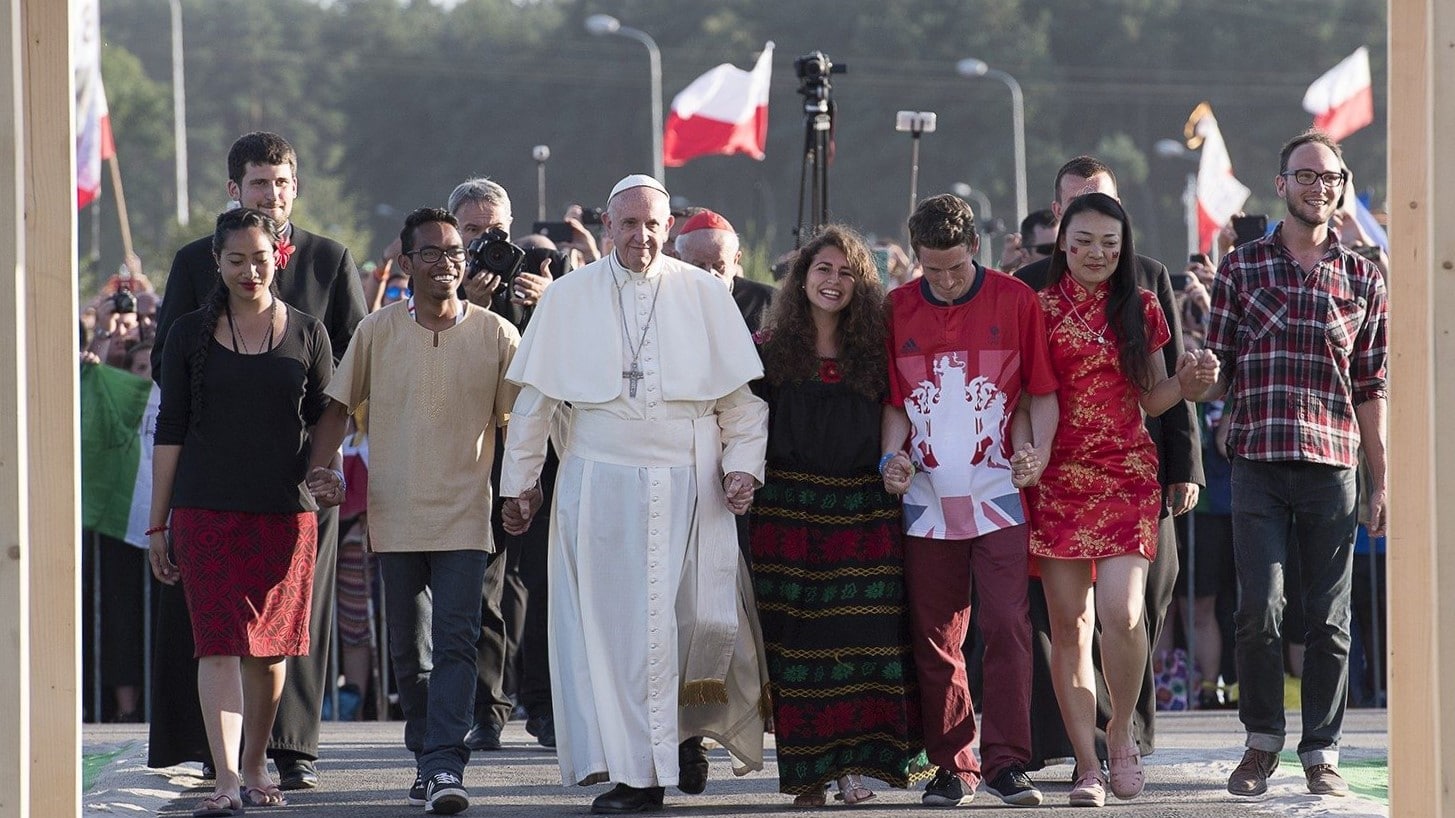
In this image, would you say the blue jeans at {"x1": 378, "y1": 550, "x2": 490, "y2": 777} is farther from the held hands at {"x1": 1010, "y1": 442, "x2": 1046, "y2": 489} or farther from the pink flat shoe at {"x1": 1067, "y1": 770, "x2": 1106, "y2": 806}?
the pink flat shoe at {"x1": 1067, "y1": 770, "x2": 1106, "y2": 806}

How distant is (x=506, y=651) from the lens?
10086 mm

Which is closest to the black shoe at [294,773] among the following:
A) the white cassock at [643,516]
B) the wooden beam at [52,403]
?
the white cassock at [643,516]

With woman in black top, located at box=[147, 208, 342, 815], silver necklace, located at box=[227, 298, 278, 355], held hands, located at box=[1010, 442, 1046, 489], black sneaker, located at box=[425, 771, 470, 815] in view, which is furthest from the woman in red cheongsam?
silver necklace, located at box=[227, 298, 278, 355]

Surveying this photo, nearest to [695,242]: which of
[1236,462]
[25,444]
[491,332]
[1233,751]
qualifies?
[491,332]

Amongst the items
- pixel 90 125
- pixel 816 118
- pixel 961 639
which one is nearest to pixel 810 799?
pixel 961 639

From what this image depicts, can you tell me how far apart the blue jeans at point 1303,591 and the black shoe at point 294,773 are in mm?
3461

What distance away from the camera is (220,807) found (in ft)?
24.6

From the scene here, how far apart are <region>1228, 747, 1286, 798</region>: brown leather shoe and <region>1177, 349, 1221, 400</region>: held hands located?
1.38 m

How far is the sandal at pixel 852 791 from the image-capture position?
7750 millimetres

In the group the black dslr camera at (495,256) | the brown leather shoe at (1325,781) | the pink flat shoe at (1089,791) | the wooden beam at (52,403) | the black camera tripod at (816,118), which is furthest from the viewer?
the black camera tripod at (816,118)

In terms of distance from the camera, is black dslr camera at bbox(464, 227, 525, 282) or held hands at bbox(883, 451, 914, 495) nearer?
held hands at bbox(883, 451, 914, 495)

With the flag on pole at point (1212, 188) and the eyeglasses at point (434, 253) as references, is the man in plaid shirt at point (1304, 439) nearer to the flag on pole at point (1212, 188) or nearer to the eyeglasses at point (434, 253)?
the eyeglasses at point (434, 253)

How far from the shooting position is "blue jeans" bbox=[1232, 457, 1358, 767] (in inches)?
316

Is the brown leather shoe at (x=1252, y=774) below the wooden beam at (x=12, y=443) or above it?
below
